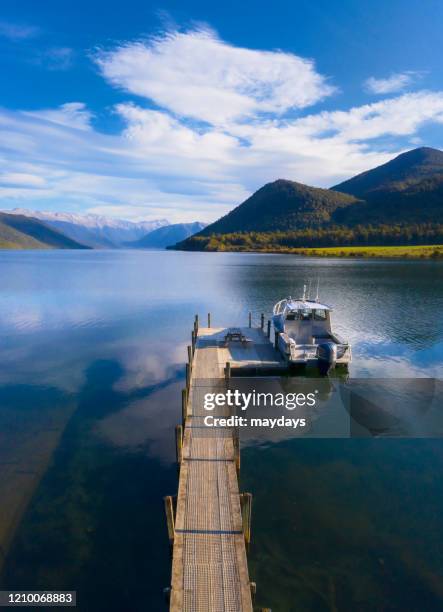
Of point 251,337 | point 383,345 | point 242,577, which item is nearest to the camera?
point 242,577

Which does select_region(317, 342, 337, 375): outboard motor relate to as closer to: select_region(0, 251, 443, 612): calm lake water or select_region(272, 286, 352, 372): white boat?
select_region(272, 286, 352, 372): white boat

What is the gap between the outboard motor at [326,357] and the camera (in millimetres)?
22828

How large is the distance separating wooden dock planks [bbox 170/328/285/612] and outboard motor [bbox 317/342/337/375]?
896cm

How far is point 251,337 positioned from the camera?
30219 mm

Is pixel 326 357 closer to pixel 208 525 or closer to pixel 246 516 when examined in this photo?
pixel 246 516

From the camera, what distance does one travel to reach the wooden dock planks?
343 inches

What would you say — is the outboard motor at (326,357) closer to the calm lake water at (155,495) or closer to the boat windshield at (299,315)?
the calm lake water at (155,495)

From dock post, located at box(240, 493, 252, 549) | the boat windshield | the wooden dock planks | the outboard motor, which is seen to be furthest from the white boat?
dock post, located at box(240, 493, 252, 549)

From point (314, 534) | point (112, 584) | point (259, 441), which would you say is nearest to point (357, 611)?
point (314, 534)

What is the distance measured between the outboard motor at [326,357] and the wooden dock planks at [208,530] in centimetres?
896

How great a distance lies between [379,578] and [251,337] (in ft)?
67.9

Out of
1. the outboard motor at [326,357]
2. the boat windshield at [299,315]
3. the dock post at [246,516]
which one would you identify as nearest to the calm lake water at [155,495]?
the dock post at [246,516]

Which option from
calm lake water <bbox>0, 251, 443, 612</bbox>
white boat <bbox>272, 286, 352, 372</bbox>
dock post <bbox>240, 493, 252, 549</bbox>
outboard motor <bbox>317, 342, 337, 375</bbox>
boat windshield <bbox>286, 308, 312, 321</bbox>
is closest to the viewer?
calm lake water <bbox>0, 251, 443, 612</bbox>

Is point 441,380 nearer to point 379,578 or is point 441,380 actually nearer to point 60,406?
point 379,578
